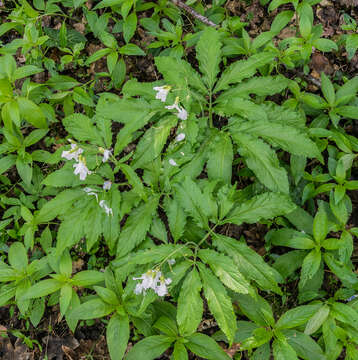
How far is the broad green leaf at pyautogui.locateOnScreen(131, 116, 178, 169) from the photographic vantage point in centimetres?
220

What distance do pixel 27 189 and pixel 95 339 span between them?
1.41 meters

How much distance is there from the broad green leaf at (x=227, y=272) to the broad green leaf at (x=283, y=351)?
506mm

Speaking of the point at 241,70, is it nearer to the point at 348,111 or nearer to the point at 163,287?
the point at 348,111

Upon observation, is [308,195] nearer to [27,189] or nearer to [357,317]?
[357,317]

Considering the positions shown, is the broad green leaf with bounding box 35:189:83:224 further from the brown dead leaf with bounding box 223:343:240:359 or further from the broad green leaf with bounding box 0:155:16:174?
the brown dead leaf with bounding box 223:343:240:359

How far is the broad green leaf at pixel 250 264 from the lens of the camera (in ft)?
6.56

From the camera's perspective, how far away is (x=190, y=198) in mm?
2125

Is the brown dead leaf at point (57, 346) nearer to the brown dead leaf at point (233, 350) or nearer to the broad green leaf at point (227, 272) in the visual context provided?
the brown dead leaf at point (233, 350)

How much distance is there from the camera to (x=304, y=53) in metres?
2.55

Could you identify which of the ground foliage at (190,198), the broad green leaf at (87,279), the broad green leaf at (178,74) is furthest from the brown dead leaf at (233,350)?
the broad green leaf at (178,74)

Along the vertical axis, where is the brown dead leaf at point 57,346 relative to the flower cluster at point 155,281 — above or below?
below

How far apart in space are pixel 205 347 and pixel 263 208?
101 centimetres

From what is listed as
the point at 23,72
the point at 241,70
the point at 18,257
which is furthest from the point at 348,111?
the point at 18,257

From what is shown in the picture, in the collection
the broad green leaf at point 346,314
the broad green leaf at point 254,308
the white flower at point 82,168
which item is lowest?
the broad green leaf at point 254,308
